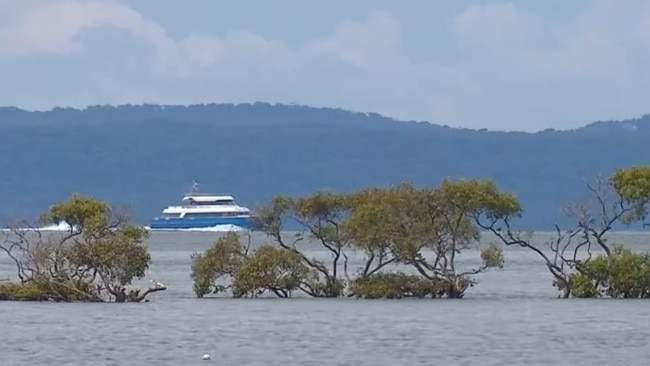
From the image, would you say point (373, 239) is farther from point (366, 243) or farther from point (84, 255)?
point (84, 255)

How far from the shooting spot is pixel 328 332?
48.4m

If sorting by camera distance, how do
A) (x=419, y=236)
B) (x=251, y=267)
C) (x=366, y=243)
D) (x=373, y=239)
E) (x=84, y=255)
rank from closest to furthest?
(x=84, y=255), (x=373, y=239), (x=366, y=243), (x=419, y=236), (x=251, y=267)

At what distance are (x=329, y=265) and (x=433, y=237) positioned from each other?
41.7 meters

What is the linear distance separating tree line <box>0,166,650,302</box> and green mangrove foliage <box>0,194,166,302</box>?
0.16 ft

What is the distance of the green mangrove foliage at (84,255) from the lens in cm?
5788

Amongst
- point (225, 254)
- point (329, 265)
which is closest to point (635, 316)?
point (225, 254)

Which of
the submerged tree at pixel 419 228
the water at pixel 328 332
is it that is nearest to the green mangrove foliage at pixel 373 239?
the submerged tree at pixel 419 228

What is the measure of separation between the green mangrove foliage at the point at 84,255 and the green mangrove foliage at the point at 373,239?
343cm

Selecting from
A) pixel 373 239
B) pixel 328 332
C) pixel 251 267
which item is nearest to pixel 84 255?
pixel 251 267

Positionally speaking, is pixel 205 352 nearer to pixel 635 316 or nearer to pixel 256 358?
pixel 256 358

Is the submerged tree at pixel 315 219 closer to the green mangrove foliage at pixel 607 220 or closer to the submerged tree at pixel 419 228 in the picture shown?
the submerged tree at pixel 419 228

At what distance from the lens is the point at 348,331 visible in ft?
159

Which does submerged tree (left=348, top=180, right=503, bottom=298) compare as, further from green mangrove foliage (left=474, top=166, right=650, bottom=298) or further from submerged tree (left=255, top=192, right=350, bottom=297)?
submerged tree (left=255, top=192, right=350, bottom=297)

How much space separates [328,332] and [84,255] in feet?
42.3
